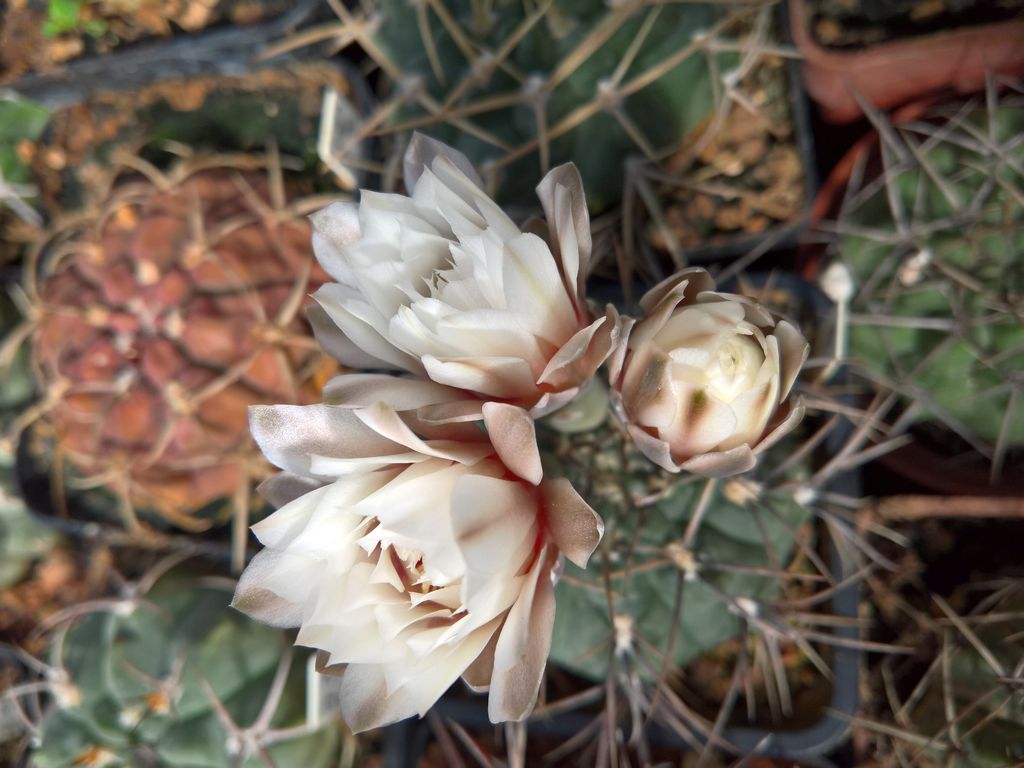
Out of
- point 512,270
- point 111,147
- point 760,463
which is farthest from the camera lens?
point 111,147

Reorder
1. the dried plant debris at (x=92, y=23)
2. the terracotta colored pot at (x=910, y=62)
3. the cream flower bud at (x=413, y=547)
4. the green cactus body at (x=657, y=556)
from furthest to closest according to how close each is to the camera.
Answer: the dried plant debris at (x=92, y=23) → the terracotta colored pot at (x=910, y=62) → the green cactus body at (x=657, y=556) → the cream flower bud at (x=413, y=547)

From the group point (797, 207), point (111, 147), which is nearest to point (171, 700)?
point (111, 147)

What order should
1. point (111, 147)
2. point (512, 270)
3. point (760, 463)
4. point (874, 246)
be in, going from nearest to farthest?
point (512, 270) < point (760, 463) < point (874, 246) < point (111, 147)

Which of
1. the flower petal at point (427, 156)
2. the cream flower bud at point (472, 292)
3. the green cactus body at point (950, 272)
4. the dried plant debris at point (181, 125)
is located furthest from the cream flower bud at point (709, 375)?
the dried plant debris at point (181, 125)

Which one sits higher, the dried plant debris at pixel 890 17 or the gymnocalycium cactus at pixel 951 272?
the dried plant debris at pixel 890 17

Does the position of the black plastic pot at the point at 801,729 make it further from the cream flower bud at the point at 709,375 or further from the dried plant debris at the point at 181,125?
the dried plant debris at the point at 181,125

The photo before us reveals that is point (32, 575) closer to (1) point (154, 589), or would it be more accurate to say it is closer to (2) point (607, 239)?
(1) point (154, 589)

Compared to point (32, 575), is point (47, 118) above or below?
above

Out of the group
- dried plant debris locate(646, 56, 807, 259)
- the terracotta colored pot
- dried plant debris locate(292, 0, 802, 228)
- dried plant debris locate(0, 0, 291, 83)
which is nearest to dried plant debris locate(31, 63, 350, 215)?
dried plant debris locate(0, 0, 291, 83)
